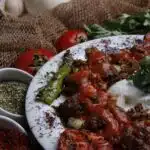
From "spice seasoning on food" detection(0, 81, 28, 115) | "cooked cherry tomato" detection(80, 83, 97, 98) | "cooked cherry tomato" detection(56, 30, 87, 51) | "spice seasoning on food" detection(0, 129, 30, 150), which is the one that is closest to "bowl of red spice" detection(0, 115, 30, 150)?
"spice seasoning on food" detection(0, 129, 30, 150)

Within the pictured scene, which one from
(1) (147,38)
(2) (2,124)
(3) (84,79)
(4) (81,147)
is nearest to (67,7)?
(1) (147,38)

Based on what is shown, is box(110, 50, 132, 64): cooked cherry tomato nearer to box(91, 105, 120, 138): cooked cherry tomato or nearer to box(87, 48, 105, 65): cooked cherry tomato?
box(87, 48, 105, 65): cooked cherry tomato

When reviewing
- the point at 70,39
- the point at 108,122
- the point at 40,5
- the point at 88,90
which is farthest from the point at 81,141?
the point at 40,5

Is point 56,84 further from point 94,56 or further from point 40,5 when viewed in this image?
point 40,5

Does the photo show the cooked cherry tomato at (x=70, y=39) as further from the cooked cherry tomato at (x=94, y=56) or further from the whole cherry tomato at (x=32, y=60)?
A: the cooked cherry tomato at (x=94, y=56)

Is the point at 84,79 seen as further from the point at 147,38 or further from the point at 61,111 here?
the point at 147,38

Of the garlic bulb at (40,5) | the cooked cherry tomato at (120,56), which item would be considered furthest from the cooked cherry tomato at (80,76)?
the garlic bulb at (40,5)
